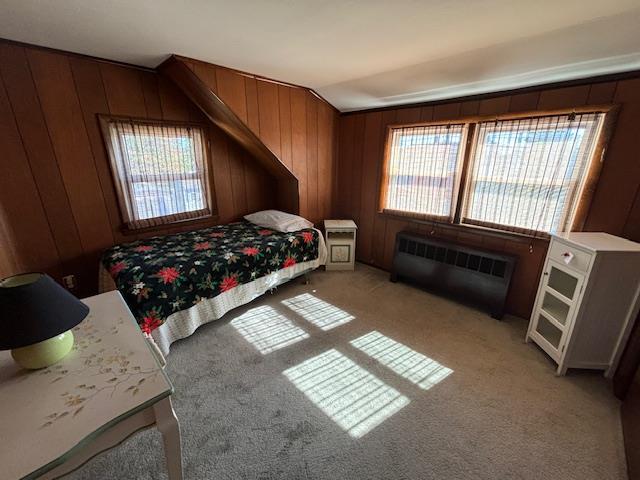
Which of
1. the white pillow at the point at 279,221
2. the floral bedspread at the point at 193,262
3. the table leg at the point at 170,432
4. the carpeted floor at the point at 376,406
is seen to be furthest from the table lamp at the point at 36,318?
the white pillow at the point at 279,221

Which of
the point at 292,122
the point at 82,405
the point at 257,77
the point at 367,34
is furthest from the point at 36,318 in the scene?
the point at 292,122

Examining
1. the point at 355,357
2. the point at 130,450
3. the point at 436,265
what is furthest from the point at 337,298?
the point at 130,450

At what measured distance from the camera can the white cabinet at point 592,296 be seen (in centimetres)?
160

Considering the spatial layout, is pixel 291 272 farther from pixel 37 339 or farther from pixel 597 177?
pixel 597 177

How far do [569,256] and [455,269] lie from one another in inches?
36.9

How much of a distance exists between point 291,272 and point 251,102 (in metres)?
1.70

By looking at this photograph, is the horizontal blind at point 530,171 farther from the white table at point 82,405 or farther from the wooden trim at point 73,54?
the wooden trim at point 73,54

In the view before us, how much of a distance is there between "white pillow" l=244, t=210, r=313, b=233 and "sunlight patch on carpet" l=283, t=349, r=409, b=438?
142 cm

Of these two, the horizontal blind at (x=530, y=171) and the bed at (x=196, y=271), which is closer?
the bed at (x=196, y=271)

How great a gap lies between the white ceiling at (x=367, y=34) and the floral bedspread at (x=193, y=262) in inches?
59.4

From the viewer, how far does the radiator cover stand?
237 cm

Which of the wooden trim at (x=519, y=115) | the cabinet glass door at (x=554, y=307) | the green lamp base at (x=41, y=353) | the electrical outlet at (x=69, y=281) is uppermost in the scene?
the wooden trim at (x=519, y=115)

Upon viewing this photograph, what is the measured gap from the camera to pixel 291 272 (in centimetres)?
280

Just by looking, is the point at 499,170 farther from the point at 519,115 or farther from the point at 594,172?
the point at 594,172
